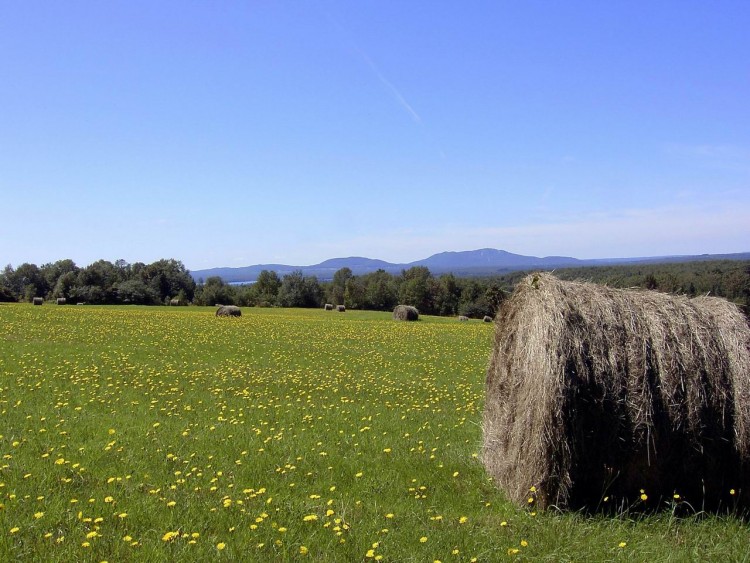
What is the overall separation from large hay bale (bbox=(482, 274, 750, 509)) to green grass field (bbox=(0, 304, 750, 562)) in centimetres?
41

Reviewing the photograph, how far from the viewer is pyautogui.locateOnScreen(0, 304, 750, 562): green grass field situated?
18.3ft

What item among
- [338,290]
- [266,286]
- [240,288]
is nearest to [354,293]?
[338,290]

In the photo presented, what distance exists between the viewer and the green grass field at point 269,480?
5.58m

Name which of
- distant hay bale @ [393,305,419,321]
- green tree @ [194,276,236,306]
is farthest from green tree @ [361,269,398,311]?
distant hay bale @ [393,305,419,321]

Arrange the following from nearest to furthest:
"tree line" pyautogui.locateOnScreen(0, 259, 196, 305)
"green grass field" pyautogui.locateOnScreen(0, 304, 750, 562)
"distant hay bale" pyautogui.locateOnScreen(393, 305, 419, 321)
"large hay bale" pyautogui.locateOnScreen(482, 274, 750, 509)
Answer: "green grass field" pyautogui.locateOnScreen(0, 304, 750, 562) < "large hay bale" pyautogui.locateOnScreen(482, 274, 750, 509) < "distant hay bale" pyautogui.locateOnScreen(393, 305, 419, 321) < "tree line" pyautogui.locateOnScreen(0, 259, 196, 305)

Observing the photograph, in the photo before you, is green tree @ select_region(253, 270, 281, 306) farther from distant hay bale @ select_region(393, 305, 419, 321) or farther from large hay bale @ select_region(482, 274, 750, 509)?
large hay bale @ select_region(482, 274, 750, 509)

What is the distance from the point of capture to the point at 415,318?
1791 inches

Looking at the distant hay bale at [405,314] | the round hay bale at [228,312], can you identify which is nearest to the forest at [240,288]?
the distant hay bale at [405,314]

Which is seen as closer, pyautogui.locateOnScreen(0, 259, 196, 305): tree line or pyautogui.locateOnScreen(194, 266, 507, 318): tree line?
pyautogui.locateOnScreen(0, 259, 196, 305): tree line

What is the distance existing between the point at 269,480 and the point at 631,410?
175 inches

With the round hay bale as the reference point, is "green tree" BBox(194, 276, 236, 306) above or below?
above

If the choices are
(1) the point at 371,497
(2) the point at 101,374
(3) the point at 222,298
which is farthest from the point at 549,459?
(3) the point at 222,298

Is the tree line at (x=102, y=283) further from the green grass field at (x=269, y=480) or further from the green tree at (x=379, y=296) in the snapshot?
the green grass field at (x=269, y=480)

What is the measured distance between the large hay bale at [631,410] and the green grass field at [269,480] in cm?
41
